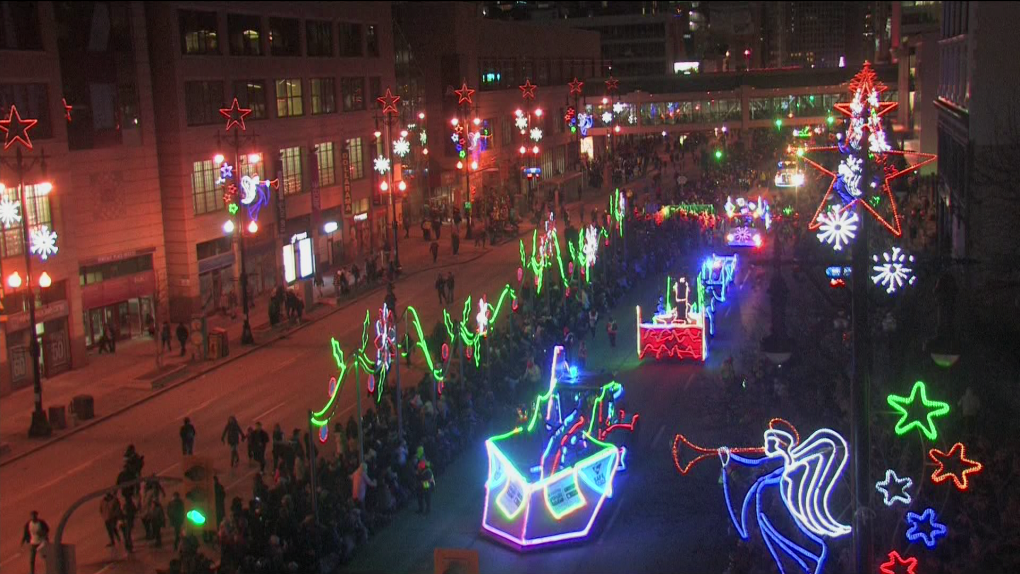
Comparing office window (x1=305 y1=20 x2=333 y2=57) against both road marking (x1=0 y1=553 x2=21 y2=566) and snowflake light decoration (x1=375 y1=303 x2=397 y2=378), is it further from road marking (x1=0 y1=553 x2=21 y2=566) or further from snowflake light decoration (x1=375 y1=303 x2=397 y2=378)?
road marking (x1=0 y1=553 x2=21 y2=566)

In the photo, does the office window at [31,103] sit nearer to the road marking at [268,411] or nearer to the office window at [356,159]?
the road marking at [268,411]

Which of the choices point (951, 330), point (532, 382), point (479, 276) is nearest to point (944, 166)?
point (479, 276)

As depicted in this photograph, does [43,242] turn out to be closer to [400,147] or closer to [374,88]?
[374,88]

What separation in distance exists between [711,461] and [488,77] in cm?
5667

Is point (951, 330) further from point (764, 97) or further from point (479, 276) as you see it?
point (764, 97)

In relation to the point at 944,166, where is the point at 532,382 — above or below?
below

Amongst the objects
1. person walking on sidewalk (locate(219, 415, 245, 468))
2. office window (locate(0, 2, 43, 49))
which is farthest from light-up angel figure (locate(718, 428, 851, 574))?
office window (locate(0, 2, 43, 49))

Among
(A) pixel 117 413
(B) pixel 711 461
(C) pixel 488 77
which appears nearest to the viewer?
(B) pixel 711 461

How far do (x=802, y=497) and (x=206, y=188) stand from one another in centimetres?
3183

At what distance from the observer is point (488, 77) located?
77500 millimetres

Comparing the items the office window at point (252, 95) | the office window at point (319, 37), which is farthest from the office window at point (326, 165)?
the office window at point (252, 95)

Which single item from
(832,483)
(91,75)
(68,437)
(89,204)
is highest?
(91,75)

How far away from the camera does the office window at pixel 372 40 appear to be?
57.3 meters

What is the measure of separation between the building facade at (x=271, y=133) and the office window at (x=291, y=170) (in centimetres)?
6
